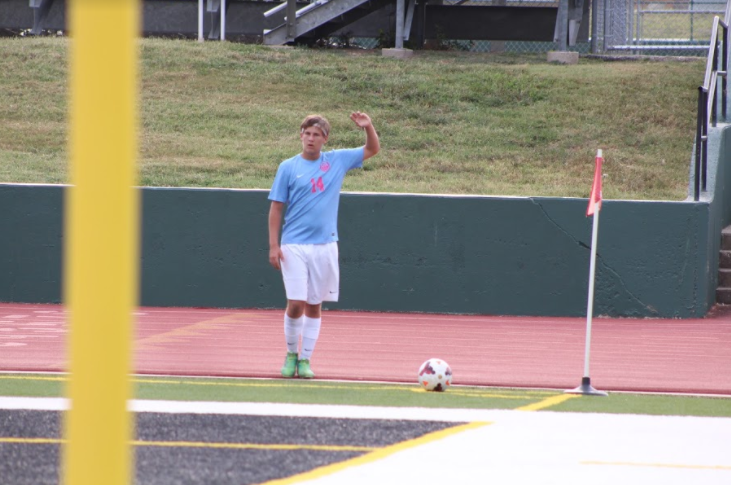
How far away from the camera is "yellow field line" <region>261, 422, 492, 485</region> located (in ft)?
18.0

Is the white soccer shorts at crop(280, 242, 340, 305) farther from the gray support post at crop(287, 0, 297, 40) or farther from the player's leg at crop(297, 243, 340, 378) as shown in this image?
the gray support post at crop(287, 0, 297, 40)

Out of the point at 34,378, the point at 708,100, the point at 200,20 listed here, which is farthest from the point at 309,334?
the point at 200,20

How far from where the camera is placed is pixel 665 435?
6.95 metres

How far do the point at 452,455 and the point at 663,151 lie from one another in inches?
612

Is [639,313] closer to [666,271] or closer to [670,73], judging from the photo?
[666,271]

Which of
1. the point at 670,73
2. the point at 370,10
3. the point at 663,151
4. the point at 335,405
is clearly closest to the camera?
the point at 335,405

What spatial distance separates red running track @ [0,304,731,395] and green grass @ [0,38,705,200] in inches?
161

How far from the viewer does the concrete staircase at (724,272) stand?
15617 millimetres

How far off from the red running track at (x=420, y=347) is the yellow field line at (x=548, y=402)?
1.79ft

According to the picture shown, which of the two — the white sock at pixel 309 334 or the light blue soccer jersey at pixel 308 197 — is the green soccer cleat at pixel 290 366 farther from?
the light blue soccer jersey at pixel 308 197

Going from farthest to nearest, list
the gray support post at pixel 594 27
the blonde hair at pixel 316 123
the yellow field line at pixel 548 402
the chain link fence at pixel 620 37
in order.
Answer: the chain link fence at pixel 620 37 < the gray support post at pixel 594 27 < the blonde hair at pixel 316 123 < the yellow field line at pixel 548 402

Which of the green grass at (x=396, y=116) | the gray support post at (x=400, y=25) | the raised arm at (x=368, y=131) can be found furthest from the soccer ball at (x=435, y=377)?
the gray support post at (x=400, y=25)

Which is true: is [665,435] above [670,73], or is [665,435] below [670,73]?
below

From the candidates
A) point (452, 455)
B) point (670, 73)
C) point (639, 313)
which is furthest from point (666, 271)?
point (670, 73)
